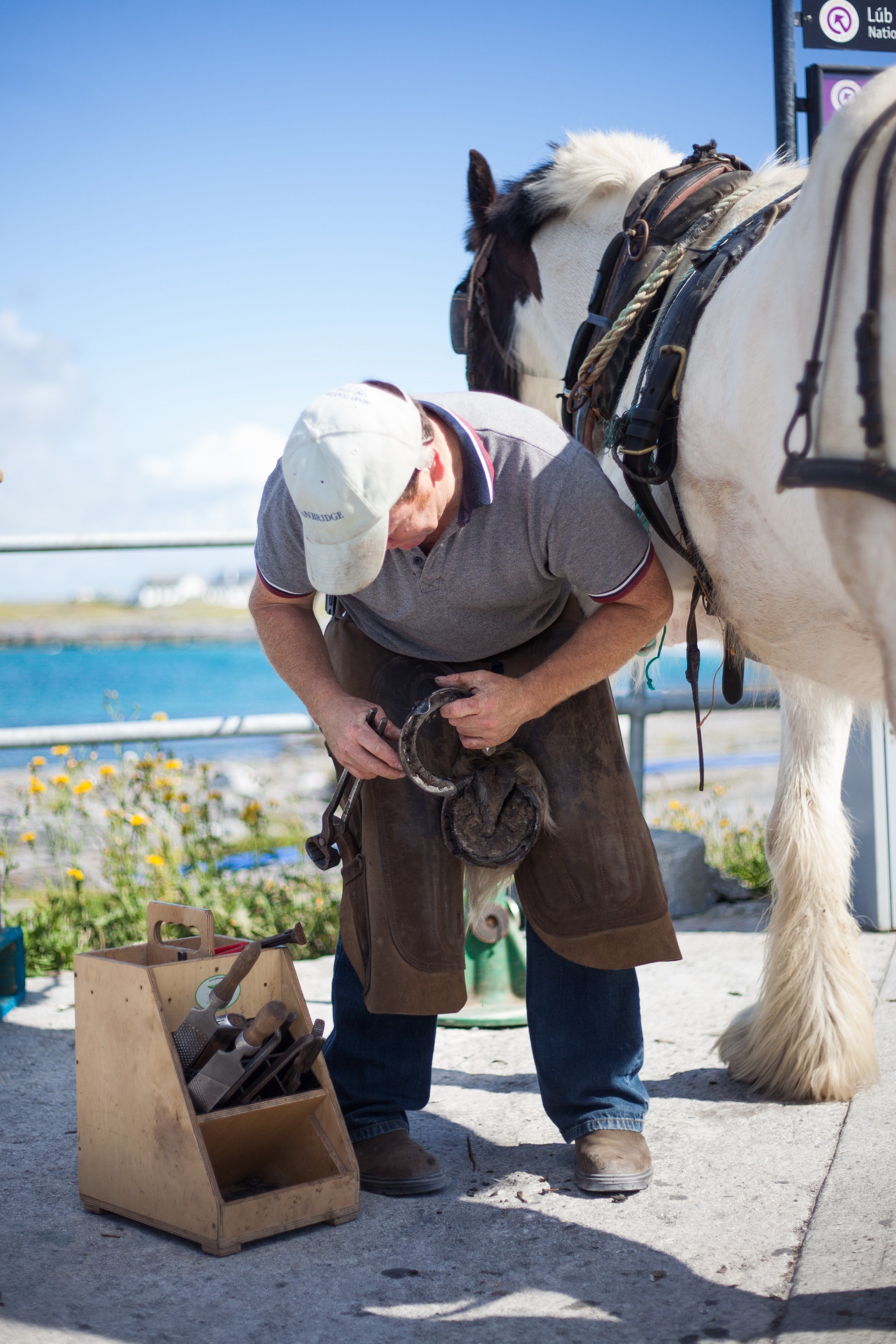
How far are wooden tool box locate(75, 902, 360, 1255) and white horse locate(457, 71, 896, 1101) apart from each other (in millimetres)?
1049

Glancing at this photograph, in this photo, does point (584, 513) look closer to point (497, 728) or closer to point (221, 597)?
point (497, 728)

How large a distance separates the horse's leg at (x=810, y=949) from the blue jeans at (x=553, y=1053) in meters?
0.40

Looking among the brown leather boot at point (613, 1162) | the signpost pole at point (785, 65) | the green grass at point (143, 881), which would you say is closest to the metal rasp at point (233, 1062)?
the brown leather boot at point (613, 1162)

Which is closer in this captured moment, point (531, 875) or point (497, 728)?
point (497, 728)

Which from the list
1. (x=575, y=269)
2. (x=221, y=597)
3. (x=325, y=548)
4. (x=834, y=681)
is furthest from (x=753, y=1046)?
(x=221, y=597)

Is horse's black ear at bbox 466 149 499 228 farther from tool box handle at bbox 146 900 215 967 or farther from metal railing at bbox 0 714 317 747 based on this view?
tool box handle at bbox 146 900 215 967

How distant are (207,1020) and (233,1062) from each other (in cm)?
9

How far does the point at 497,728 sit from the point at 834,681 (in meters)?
0.57

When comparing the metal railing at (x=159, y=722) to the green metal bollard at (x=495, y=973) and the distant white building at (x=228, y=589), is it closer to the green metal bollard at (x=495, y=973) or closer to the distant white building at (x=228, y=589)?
the green metal bollard at (x=495, y=973)

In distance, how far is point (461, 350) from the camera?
3.16m

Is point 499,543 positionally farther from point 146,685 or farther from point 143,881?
point 146,685

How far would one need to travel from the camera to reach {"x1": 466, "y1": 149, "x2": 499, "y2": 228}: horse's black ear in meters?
3.05

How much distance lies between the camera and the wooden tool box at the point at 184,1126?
1751 mm

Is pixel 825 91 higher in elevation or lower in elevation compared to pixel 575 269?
higher
